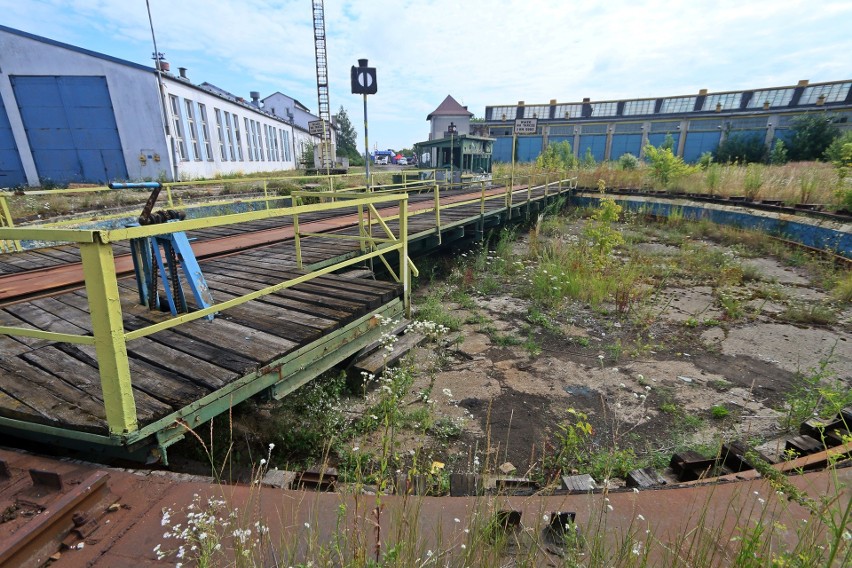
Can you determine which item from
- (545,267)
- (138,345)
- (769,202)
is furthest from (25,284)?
(769,202)

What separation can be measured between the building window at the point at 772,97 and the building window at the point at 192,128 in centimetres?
4163

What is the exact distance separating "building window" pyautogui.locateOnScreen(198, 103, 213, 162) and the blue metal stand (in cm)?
2150

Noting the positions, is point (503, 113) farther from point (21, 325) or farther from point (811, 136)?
point (21, 325)

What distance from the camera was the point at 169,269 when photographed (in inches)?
123

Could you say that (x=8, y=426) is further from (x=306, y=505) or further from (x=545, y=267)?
(x=545, y=267)

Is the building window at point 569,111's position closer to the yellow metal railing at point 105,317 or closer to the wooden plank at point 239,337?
the wooden plank at point 239,337

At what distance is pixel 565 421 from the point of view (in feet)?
12.6

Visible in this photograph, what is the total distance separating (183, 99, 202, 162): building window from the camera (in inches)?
775

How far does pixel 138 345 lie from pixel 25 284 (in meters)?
2.66

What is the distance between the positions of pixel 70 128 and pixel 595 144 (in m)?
38.7

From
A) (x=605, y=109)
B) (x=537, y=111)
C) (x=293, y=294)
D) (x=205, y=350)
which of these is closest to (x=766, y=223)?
(x=293, y=294)

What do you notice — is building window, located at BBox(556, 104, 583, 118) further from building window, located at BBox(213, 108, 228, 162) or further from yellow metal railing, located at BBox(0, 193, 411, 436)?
yellow metal railing, located at BBox(0, 193, 411, 436)

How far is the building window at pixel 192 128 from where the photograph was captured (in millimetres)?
19688

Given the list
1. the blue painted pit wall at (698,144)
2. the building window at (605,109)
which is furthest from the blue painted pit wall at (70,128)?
the blue painted pit wall at (698,144)
